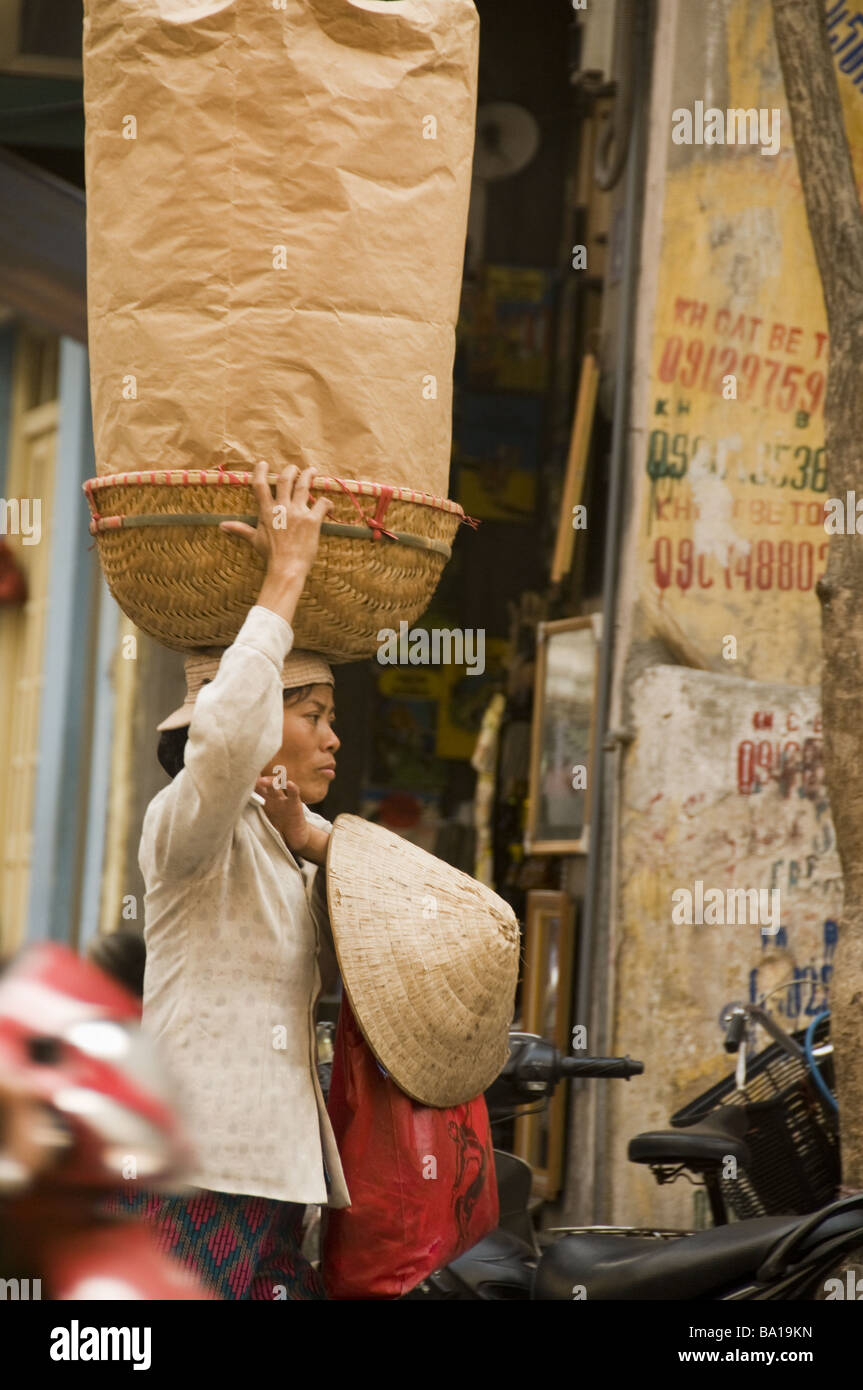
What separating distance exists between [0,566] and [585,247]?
6.07 m

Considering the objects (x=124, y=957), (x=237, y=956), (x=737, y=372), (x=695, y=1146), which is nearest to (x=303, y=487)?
(x=237, y=956)

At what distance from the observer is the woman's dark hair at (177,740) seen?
300cm

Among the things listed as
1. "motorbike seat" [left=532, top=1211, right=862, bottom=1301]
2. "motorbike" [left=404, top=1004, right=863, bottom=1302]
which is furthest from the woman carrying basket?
"motorbike seat" [left=532, top=1211, right=862, bottom=1301]

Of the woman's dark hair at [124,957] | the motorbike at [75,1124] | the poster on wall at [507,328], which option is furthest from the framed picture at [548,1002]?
the motorbike at [75,1124]

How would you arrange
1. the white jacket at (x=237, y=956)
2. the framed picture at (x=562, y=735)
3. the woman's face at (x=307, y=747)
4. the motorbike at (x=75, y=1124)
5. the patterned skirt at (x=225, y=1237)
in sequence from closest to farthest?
the motorbike at (x=75, y=1124) < the white jacket at (x=237, y=956) < the patterned skirt at (x=225, y=1237) < the woman's face at (x=307, y=747) < the framed picture at (x=562, y=735)

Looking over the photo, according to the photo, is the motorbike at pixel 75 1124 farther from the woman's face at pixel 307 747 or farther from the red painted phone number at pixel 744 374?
the red painted phone number at pixel 744 374

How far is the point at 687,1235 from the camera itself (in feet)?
10.1

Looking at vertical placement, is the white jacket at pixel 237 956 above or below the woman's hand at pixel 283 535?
below

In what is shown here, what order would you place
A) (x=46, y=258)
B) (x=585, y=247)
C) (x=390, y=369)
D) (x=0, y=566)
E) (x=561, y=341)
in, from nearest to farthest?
(x=0, y=566)
(x=390, y=369)
(x=46, y=258)
(x=585, y=247)
(x=561, y=341)

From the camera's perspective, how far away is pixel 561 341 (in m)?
7.69

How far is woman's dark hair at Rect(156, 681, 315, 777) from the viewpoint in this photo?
9.86 ft

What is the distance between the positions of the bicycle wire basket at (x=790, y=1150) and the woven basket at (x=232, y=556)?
5.40 ft
